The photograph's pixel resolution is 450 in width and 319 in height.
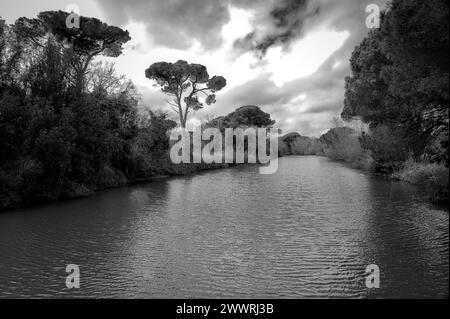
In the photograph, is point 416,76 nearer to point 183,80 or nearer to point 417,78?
point 417,78

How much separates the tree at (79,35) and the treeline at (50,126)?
0.08 meters

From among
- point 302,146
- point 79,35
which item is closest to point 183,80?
point 79,35

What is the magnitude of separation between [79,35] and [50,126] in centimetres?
1403

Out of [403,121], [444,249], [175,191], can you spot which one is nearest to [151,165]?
[175,191]

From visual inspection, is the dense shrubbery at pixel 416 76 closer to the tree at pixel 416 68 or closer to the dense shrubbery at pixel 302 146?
the tree at pixel 416 68

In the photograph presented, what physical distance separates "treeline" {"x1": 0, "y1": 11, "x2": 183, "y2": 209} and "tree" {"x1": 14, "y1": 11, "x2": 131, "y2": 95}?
78 mm

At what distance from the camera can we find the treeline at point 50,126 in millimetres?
15594

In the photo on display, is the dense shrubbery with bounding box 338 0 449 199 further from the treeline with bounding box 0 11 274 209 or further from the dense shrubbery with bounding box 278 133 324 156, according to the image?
the dense shrubbery with bounding box 278 133 324 156

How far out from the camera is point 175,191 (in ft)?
67.1

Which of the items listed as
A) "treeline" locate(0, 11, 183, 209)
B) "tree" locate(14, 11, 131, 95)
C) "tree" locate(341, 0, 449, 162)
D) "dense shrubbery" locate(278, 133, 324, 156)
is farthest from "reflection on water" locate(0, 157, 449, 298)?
"dense shrubbery" locate(278, 133, 324, 156)

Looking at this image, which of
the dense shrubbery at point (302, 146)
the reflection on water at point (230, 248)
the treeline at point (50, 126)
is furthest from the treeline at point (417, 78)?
the dense shrubbery at point (302, 146)
